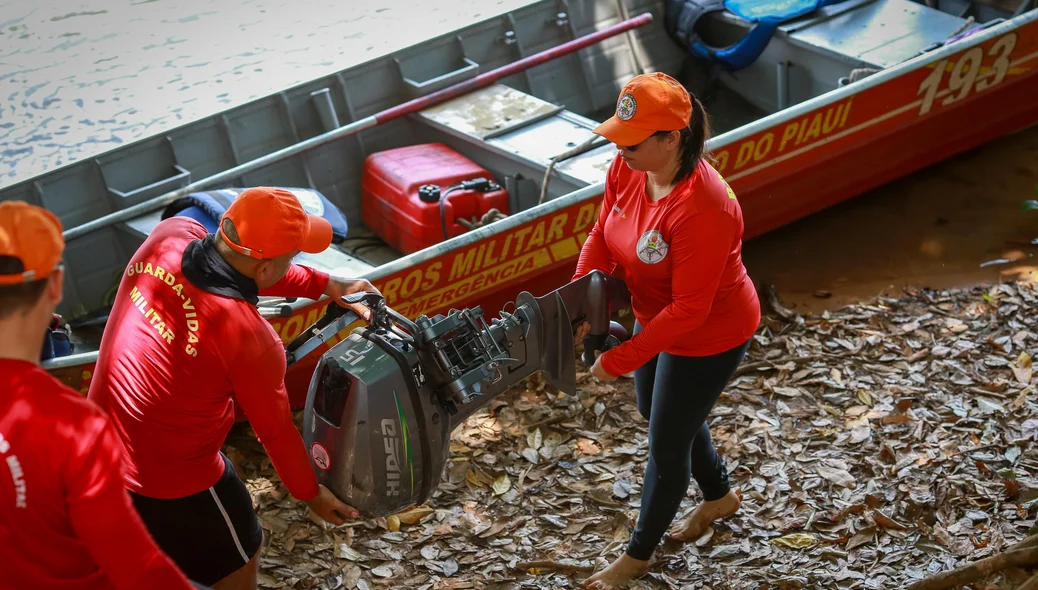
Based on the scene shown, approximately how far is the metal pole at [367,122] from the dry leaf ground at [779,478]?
5.17 ft

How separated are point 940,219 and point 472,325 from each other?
5022mm

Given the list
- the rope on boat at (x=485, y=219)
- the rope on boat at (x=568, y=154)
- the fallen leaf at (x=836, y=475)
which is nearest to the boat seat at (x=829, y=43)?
the rope on boat at (x=568, y=154)

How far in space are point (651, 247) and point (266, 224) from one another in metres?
1.24

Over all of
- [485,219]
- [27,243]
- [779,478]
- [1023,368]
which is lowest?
[1023,368]

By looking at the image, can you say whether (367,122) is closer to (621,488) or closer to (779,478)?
(621,488)

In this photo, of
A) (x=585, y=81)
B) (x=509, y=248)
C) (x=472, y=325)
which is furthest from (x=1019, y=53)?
(x=472, y=325)

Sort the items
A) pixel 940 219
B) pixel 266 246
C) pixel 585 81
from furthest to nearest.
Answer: pixel 585 81, pixel 940 219, pixel 266 246

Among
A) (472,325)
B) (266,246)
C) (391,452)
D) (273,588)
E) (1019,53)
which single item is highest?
(266,246)

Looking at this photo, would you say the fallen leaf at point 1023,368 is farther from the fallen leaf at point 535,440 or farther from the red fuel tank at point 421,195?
the red fuel tank at point 421,195

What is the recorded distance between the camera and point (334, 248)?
583 centimetres

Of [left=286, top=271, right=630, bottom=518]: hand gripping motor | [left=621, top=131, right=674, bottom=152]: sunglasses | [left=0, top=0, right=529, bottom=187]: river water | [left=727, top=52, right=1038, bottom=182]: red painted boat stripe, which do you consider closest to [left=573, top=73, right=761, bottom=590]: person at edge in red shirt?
[left=621, top=131, right=674, bottom=152]: sunglasses

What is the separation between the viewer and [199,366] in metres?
2.82

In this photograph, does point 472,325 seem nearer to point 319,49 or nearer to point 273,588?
point 273,588

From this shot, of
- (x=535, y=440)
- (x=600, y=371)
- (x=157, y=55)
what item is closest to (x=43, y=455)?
(x=600, y=371)
